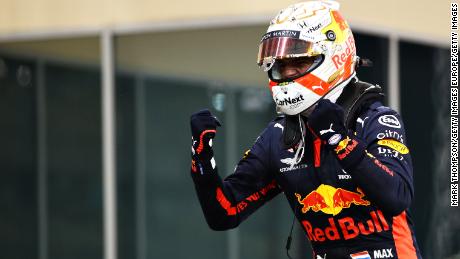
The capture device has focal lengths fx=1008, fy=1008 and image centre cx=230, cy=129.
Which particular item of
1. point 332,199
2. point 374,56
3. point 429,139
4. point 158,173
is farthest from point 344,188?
point 429,139

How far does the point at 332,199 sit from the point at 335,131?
360 millimetres

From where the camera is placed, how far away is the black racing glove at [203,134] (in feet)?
12.4

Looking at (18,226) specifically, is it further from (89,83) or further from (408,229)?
(408,229)

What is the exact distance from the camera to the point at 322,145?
377 cm

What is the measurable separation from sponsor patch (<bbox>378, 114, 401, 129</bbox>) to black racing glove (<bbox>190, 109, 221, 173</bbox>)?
0.62m

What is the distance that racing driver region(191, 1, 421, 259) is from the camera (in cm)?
367

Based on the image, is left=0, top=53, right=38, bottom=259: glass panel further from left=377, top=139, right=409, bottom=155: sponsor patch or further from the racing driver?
left=377, top=139, right=409, bottom=155: sponsor patch

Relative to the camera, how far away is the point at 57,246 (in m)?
8.27

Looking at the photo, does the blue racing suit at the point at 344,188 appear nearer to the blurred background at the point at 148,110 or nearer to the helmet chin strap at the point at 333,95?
the helmet chin strap at the point at 333,95

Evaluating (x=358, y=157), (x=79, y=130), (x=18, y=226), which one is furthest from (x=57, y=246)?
(x=358, y=157)

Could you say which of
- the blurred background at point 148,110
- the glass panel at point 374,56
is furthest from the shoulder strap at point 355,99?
the glass panel at point 374,56

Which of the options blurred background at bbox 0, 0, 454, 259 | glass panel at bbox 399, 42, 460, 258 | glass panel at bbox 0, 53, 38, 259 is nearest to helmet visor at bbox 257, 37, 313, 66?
blurred background at bbox 0, 0, 454, 259

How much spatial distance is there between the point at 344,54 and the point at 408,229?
70cm

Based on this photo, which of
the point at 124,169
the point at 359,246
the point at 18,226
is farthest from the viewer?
the point at 18,226
